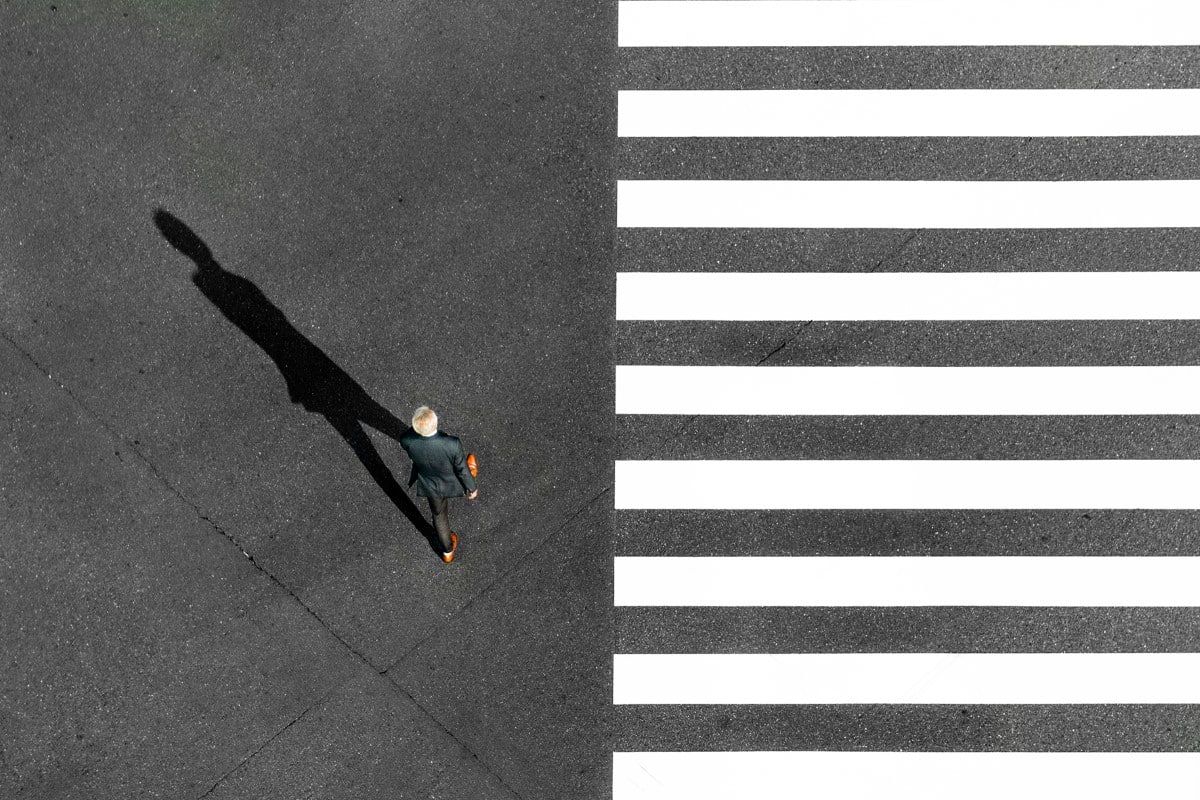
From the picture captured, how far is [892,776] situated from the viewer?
5945 mm

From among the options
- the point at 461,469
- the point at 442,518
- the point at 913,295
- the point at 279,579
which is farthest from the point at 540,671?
the point at 913,295

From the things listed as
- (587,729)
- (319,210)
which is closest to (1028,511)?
(587,729)

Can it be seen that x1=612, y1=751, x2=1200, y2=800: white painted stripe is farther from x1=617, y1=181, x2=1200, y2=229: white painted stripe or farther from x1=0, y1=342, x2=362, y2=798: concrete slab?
x1=617, y1=181, x2=1200, y2=229: white painted stripe

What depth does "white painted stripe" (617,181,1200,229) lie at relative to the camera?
596cm

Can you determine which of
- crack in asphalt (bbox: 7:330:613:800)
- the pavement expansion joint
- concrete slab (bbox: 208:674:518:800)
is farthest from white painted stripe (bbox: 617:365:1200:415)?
concrete slab (bbox: 208:674:518:800)

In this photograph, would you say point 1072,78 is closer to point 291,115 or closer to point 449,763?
point 291,115

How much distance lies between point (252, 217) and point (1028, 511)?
5703 millimetres

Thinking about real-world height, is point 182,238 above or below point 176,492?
above

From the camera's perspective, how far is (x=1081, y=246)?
595 cm

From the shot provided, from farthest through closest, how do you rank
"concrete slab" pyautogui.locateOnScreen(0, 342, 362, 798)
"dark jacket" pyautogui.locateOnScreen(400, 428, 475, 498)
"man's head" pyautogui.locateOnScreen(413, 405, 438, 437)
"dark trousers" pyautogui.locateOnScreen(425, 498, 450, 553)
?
"concrete slab" pyautogui.locateOnScreen(0, 342, 362, 798)
"dark trousers" pyautogui.locateOnScreen(425, 498, 450, 553)
"dark jacket" pyautogui.locateOnScreen(400, 428, 475, 498)
"man's head" pyautogui.locateOnScreen(413, 405, 438, 437)

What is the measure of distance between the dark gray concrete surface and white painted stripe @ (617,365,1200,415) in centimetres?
51

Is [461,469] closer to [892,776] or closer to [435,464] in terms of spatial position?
[435,464]

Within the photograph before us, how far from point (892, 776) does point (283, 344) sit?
5.12 m

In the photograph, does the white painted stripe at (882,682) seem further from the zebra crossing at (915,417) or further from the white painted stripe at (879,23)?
the white painted stripe at (879,23)
